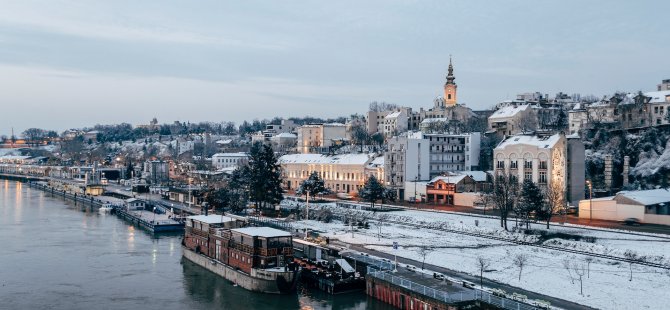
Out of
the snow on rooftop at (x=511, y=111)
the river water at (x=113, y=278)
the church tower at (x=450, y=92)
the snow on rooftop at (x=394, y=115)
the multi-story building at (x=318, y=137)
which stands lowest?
the river water at (x=113, y=278)

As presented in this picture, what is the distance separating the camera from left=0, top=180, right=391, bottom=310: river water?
28.7 m

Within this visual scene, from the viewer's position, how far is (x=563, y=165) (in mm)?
53562

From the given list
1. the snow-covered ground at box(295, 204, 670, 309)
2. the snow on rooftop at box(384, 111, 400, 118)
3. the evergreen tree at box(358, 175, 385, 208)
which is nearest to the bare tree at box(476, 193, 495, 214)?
the snow-covered ground at box(295, 204, 670, 309)

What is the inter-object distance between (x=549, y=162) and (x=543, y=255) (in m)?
20.5


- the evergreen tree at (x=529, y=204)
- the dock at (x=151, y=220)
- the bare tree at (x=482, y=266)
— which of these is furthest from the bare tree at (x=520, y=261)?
the dock at (x=151, y=220)

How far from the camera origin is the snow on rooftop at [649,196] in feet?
140

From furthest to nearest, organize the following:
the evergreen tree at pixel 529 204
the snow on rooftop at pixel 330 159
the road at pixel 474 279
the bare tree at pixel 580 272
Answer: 1. the snow on rooftop at pixel 330 159
2. the evergreen tree at pixel 529 204
3. the bare tree at pixel 580 272
4. the road at pixel 474 279

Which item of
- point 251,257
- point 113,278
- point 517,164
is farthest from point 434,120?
point 113,278

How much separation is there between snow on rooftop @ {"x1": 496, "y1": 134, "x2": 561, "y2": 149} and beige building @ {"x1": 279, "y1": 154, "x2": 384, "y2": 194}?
649 inches

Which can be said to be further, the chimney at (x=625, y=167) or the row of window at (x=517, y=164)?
the chimney at (x=625, y=167)

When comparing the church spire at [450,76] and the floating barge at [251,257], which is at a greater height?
the church spire at [450,76]

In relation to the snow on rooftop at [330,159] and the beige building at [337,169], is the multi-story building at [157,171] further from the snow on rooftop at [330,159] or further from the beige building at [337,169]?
the beige building at [337,169]

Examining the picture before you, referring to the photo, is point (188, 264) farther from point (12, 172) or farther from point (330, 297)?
point (12, 172)

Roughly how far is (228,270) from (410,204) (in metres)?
30.2
